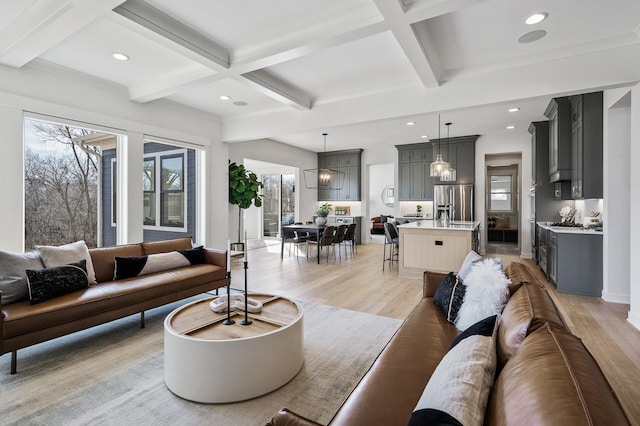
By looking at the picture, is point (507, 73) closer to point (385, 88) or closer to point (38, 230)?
point (385, 88)

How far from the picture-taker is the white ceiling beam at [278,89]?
158 inches

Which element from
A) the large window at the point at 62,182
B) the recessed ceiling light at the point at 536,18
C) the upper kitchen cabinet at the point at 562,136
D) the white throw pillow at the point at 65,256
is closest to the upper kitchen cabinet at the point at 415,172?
the upper kitchen cabinet at the point at 562,136

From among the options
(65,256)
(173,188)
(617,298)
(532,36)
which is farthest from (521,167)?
(65,256)

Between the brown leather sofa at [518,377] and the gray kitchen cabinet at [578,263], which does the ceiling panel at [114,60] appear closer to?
the brown leather sofa at [518,377]

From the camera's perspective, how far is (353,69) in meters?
3.95

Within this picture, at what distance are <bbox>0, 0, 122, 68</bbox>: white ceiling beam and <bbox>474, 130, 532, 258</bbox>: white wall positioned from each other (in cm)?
758

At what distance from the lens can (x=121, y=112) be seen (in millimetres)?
4656

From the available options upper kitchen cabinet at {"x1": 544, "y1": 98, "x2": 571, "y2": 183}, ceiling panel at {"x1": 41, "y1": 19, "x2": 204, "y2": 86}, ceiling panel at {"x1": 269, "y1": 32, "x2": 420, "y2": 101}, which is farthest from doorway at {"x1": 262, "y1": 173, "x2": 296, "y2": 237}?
upper kitchen cabinet at {"x1": 544, "y1": 98, "x2": 571, "y2": 183}

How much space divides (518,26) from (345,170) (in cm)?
713

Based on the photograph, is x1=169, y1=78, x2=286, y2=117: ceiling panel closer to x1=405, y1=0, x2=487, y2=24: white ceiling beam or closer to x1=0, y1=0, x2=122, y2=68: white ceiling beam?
x1=0, y1=0, x2=122, y2=68: white ceiling beam

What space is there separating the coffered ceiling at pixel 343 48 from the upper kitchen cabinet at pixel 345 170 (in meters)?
4.86

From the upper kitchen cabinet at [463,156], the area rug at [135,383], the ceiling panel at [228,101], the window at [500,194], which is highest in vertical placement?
the ceiling panel at [228,101]

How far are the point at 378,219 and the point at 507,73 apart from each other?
7.90 meters

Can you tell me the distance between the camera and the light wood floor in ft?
8.26
